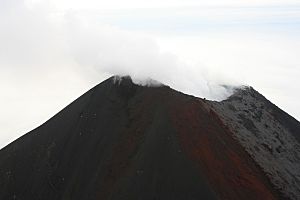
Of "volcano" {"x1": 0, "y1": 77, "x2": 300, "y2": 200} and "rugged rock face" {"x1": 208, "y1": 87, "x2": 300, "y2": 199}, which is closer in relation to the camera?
"volcano" {"x1": 0, "y1": 77, "x2": 300, "y2": 200}

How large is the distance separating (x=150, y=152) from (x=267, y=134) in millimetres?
18882

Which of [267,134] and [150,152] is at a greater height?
[267,134]

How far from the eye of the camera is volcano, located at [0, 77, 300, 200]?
47.1 m

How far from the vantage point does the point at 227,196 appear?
45.5m

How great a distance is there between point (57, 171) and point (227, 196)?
20374 mm

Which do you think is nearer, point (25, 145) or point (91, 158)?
point (91, 158)

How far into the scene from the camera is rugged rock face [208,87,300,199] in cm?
5322

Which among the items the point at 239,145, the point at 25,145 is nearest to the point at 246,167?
the point at 239,145

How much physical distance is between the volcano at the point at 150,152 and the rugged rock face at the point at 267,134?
0.57 ft

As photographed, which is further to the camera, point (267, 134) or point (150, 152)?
point (267, 134)

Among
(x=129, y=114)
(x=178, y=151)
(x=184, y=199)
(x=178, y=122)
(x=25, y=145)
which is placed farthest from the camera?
(x=25, y=145)

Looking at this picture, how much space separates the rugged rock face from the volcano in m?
0.17

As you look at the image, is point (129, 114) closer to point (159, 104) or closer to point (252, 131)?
point (159, 104)

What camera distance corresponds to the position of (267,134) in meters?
60.9
